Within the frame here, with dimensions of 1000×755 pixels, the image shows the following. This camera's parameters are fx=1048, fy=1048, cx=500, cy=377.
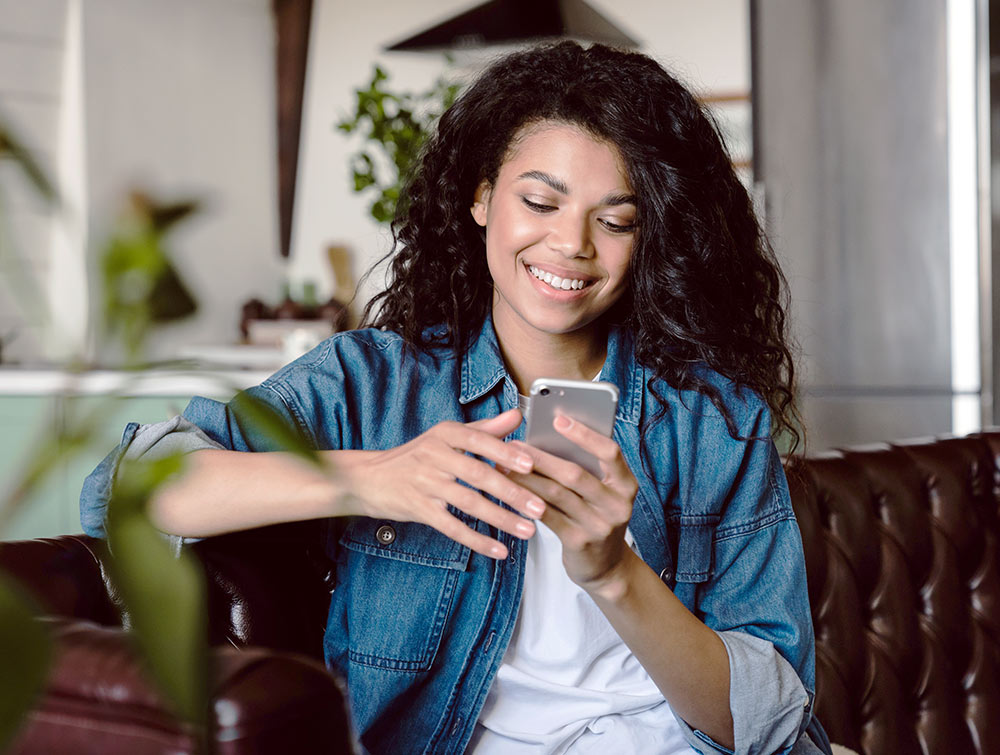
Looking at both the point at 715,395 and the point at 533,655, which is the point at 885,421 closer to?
the point at 715,395

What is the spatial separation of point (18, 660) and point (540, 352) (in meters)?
1.02

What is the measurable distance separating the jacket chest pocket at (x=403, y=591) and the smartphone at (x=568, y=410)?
0.94 feet

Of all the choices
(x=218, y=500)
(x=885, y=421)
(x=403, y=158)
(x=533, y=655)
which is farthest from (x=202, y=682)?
(x=885, y=421)


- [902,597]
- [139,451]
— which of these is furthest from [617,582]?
[902,597]

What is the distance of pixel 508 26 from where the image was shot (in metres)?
2.90

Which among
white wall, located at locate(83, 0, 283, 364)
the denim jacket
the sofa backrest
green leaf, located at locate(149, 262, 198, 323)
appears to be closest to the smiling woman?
the denim jacket

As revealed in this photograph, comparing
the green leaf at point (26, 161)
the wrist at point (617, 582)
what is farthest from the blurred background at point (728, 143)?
the wrist at point (617, 582)

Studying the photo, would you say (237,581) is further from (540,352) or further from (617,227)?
(617,227)

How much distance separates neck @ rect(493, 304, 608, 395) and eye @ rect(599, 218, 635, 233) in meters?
0.15

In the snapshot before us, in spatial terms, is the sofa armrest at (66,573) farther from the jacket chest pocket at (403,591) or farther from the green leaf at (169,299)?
the green leaf at (169,299)

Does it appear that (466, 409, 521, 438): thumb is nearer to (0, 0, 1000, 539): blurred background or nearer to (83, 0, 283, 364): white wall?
(0, 0, 1000, 539): blurred background

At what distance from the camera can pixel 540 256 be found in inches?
46.0

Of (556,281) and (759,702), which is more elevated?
(556,281)

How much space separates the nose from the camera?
45.3 inches
